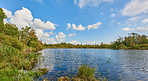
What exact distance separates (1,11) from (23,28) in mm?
22531

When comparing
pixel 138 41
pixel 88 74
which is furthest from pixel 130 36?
pixel 88 74

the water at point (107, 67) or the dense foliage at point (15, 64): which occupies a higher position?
the dense foliage at point (15, 64)

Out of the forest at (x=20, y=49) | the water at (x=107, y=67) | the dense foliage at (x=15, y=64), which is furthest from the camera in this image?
the water at (x=107, y=67)

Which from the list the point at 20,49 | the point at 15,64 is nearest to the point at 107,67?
the point at 15,64

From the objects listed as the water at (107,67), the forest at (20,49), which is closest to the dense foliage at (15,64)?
the forest at (20,49)

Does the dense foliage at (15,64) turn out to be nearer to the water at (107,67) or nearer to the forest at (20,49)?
the forest at (20,49)

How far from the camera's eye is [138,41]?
387 feet

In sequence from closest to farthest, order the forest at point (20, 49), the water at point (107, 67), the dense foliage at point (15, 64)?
the dense foliage at point (15, 64) → the forest at point (20, 49) → the water at point (107, 67)

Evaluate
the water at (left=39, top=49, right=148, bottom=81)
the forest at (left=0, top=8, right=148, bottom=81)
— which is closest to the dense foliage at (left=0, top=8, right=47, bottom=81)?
the forest at (left=0, top=8, right=148, bottom=81)

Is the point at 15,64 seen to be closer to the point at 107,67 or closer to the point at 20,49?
the point at 107,67

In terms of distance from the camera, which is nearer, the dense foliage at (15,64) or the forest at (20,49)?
the dense foliage at (15,64)

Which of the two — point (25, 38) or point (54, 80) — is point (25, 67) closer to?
point (54, 80)

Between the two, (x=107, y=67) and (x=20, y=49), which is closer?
(x=107, y=67)

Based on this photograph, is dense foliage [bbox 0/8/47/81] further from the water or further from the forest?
the water
